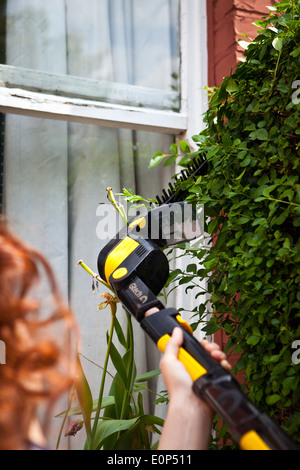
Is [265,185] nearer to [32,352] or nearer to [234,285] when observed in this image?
[234,285]

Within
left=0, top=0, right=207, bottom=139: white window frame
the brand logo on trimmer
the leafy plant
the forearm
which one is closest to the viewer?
the forearm

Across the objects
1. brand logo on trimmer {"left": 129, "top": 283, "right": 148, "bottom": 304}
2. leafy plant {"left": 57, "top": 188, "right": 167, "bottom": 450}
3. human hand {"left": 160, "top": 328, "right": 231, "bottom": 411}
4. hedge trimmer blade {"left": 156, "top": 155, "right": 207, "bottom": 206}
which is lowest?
leafy plant {"left": 57, "top": 188, "right": 167, "bottom": 450}

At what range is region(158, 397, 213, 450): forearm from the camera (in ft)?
2.49

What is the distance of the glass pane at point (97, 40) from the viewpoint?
180 cm

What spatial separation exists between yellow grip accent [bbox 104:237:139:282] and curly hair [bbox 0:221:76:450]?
419mm

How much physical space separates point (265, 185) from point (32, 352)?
2.30 feet

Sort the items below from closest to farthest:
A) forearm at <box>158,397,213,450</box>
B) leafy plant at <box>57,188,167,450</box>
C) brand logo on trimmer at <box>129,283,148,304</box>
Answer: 1. forearm at <box>158,397,213,450</box>
2. brand logo on trimmer at <box>129,283,148,304</box>
3. leafy plant at <box>57,188,167,450</box>

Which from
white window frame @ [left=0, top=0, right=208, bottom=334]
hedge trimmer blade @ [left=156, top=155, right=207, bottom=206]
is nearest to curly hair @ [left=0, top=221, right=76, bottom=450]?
hedge trimmer blade @ [left=156, top=155, right=207, bottom=206]

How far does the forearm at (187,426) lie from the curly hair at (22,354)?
19 centimetres

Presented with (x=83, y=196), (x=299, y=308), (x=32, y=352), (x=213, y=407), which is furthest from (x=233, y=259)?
(x=83, y=196)

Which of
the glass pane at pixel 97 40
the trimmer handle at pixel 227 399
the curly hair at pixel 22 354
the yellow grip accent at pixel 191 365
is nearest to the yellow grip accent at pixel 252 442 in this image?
the trimmer handle at pixel 227 399

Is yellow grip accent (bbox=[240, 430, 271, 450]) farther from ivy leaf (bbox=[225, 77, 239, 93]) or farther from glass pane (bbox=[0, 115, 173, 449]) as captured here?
glass pane (bbox=[0, 115, 173, 449])

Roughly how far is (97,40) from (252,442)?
1667 millimetres

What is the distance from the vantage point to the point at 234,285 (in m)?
1.17
